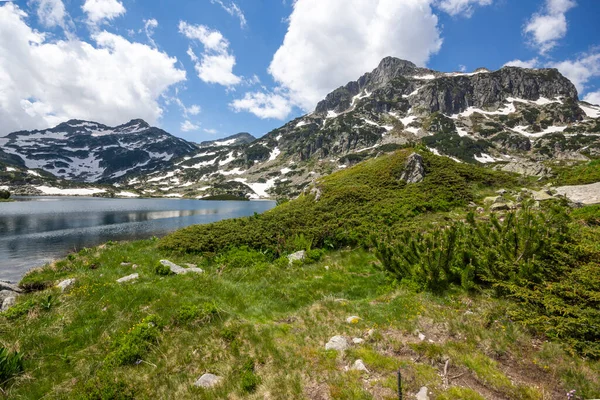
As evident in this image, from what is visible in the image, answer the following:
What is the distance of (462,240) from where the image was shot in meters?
13.0

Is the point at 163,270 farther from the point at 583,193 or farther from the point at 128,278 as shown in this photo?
the point at 583,193

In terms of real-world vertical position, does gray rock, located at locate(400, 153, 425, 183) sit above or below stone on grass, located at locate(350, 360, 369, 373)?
above

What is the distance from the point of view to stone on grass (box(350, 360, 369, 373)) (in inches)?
278

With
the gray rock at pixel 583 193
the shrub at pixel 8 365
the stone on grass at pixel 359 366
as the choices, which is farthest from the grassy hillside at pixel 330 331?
the gray rock at pixel 583 193

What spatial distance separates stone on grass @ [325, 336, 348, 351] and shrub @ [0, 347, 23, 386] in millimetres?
9746

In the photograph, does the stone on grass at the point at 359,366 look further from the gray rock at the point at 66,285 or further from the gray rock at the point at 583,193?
the gray rock at the point at 583,193

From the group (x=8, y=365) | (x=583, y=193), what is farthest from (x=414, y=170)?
(x=8, y=365)

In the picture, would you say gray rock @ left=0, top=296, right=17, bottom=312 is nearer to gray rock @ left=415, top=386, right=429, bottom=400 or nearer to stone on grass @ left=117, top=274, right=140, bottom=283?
stone on grass @ left=117, top=274, right=140, bottom=283

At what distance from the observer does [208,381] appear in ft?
24.7

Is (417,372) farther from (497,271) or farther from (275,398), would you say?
(497,271)

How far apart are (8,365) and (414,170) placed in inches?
1505

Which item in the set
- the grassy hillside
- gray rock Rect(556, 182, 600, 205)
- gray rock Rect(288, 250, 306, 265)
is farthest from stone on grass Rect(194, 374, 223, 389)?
gray rock Rect(556, 182, 600, 205)

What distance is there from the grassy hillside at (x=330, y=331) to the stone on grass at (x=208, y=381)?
148mm

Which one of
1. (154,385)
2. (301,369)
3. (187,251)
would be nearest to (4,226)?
(187,251)
